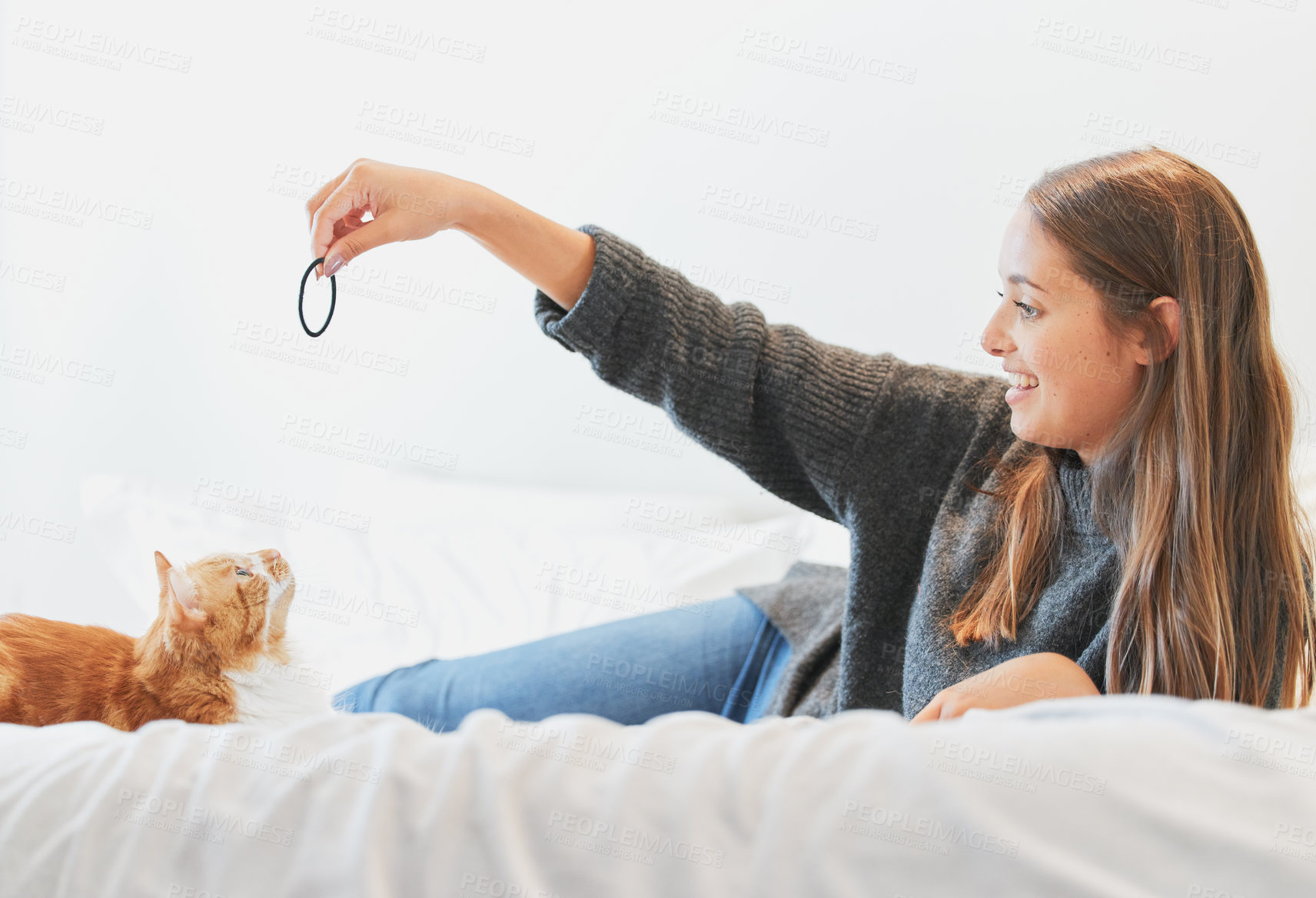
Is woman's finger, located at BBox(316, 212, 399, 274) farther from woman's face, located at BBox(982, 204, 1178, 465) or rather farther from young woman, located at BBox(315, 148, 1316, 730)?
woman's face, located at BBox(982, 204, 1178, 465)

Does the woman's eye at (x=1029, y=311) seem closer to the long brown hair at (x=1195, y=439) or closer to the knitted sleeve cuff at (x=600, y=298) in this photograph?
the long brown hair at (x=1195, y=439)

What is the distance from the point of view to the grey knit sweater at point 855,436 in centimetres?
81

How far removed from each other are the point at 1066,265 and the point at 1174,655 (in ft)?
1.03

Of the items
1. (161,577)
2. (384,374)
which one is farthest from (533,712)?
(384,374)

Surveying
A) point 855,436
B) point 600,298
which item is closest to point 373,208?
point 600,298

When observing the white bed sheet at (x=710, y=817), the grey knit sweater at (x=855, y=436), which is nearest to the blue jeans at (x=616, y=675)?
the grey knit sweater at (x=855, y=436)

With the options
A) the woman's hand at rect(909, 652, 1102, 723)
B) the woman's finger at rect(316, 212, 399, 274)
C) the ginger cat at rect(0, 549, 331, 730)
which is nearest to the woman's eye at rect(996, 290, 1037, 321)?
the woman's hand at rect(909, 652, 1102, 723)

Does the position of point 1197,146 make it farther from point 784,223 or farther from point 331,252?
point 331,252

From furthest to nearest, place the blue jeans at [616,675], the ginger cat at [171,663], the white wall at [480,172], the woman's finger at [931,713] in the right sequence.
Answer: the white wall at [480,172] < the blue jeans at [616,675] < the woman's finger at [931,713] < the ginger cat at [171,663]

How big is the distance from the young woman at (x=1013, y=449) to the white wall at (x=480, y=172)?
0.62 meters

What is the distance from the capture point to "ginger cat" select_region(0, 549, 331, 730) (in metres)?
0.50

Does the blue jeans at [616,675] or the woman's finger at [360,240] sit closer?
the woman's finger at [360,240]

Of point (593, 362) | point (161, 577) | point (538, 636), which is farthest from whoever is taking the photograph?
point (538, 636)

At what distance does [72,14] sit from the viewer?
1.39m
